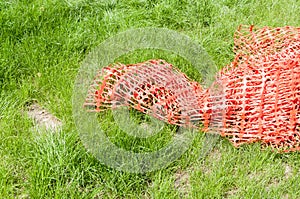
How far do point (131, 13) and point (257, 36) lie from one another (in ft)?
3.95

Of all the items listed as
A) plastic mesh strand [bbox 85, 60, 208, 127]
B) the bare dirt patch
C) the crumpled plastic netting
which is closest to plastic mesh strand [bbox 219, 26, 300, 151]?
the crumpled plastic netting

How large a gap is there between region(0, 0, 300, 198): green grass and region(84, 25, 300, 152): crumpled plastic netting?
118 millimetres

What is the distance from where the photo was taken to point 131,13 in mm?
4344

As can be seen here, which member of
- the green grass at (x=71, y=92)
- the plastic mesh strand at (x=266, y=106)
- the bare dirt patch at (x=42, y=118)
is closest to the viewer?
the green grass at (x=71, y=92)

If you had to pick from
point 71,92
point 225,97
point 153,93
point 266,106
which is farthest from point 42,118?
point 266,106

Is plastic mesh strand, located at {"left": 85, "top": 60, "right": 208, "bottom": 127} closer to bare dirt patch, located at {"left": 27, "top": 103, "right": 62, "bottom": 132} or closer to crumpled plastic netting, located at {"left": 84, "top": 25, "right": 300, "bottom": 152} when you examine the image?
crumpled plastic netting, located at {"left": 84, "top": 25, "right": 300, "bottom": 152}

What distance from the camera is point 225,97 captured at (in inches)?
121

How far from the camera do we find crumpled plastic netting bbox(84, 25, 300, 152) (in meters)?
2.95

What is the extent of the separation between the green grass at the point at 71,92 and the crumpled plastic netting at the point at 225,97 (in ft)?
0.39

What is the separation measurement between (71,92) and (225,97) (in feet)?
3.57

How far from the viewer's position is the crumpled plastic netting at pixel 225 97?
2.95 metres

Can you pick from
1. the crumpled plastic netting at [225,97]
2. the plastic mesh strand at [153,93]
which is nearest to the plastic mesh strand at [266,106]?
the crumpled plastic netting at [225,97]

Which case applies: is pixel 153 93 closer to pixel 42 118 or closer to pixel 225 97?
pixel 225 97

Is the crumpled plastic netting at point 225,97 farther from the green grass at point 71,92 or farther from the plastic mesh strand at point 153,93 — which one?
the green grass at point 71,92
